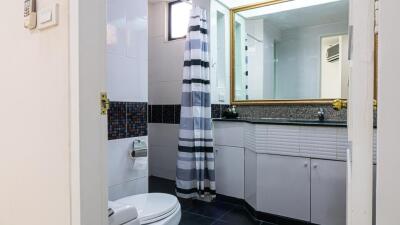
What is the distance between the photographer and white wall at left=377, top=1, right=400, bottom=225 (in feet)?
1.11

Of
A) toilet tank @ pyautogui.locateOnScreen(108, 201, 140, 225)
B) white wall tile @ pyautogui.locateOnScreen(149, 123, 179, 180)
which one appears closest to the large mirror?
white wall tile @ pyautogui.locateOnScreen(149, 123, 179, 180)

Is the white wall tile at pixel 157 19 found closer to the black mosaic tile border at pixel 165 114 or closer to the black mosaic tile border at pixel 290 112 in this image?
the black mosaic tile border at pixel 165 114

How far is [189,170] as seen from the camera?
8.36 feet

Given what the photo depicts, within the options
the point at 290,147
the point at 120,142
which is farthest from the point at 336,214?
the point at 120,142

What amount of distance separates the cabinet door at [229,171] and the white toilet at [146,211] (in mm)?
1126

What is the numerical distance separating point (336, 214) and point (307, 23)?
173cm

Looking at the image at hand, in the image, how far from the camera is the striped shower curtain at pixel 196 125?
2.55m

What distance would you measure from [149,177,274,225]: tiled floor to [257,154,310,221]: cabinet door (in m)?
0.20

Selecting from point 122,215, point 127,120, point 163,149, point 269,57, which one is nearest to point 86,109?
point 122,215

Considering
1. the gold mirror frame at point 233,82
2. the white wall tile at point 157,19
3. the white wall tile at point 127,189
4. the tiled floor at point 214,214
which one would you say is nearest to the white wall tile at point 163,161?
the tiled floor at point 214,214

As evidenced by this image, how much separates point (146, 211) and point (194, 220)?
985 mm
